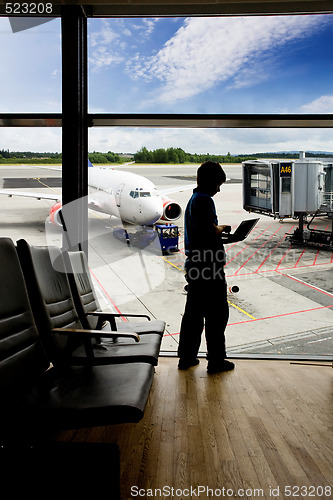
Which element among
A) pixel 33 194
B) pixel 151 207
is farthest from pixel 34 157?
pixel 151 207

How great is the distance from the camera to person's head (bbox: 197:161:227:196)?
2.67m

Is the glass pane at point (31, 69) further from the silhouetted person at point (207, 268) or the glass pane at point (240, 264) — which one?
the silhouetted person at point (207, 268)

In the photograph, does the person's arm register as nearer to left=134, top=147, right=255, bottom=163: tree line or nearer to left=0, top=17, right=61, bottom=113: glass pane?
left=134, top=147, right=255, bottom=163: tree line

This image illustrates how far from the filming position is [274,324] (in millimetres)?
5242

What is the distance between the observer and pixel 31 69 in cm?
322

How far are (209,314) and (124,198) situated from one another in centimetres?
586

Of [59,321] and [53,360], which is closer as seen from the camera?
[53,360]

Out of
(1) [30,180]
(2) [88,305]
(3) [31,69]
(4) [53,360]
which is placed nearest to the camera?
(4) [53,360]

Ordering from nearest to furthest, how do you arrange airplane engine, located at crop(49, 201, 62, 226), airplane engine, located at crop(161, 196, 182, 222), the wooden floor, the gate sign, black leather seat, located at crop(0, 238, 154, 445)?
black leather seat, located at crop(0, 238, 154, 445) < the wooden floor < airplane engine, located at crop(49, 201, 62, 226) < the gate sign < airplane engine, located at crop(161, 196, 182, 222)

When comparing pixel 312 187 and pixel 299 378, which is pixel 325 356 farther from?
pixel 312 187

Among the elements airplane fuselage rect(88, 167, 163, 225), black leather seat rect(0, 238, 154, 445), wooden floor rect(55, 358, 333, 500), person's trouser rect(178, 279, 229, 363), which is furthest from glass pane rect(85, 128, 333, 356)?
black leather seat rect(0, 238, 154, 445)

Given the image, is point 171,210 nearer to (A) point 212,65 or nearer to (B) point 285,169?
(B) point 285,169

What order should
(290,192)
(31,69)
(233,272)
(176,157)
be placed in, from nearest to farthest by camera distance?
(31,69) < (176,157) < (290,192) < (233,272)

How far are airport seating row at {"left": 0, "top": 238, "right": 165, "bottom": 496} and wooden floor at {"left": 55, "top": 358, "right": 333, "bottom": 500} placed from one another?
365mm
